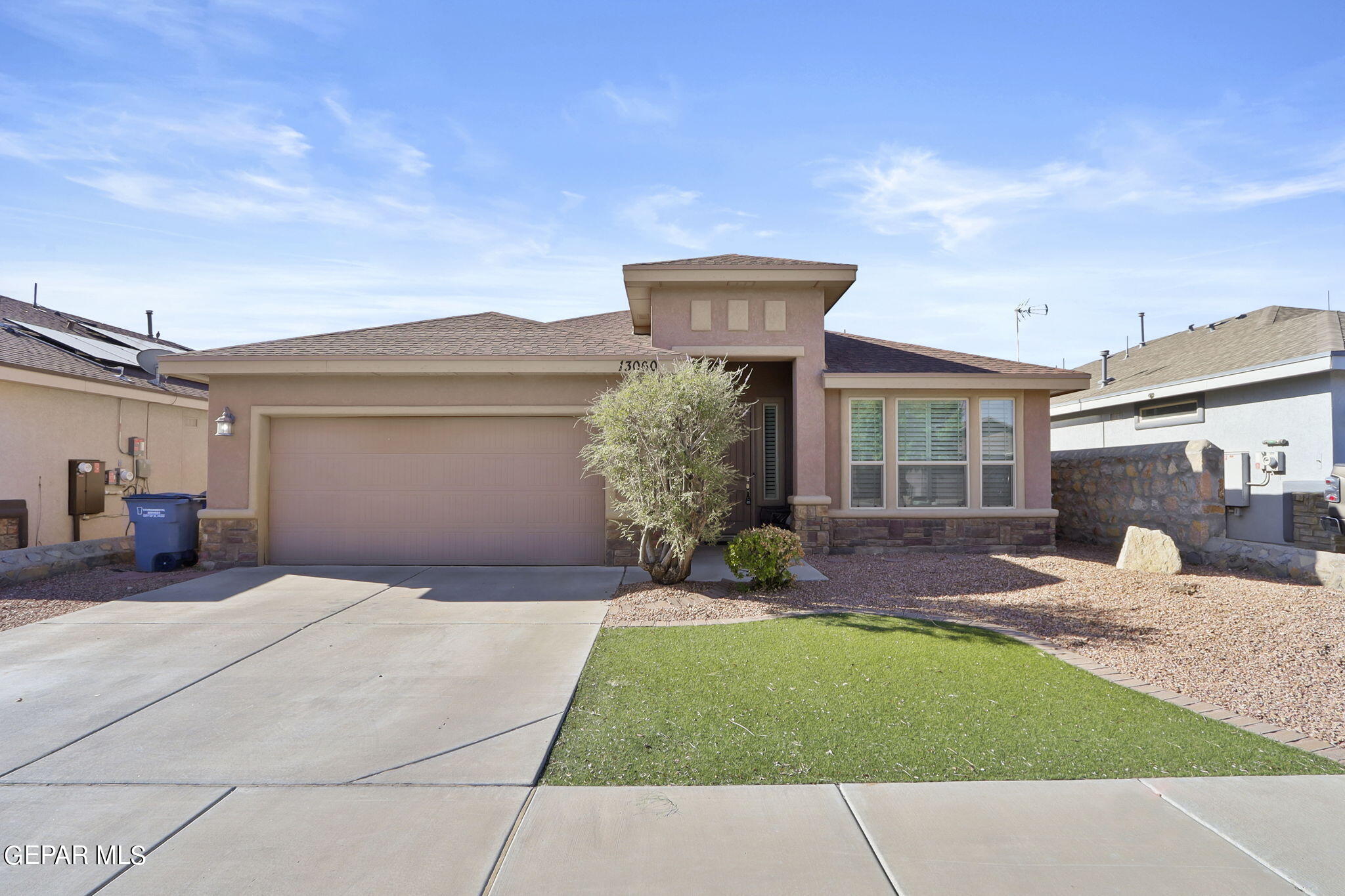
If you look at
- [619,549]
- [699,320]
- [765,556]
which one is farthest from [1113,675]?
[699,320]

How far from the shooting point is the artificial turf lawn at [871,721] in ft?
11.6

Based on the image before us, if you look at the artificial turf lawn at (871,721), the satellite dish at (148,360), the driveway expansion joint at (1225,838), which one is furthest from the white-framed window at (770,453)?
the satellite dish at (148,360)

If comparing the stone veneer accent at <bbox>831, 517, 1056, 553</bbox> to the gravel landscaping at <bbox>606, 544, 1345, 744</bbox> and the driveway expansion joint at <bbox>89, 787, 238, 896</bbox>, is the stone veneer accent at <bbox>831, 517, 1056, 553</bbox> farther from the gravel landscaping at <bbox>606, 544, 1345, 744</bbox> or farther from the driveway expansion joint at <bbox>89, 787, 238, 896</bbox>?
the driveway expansion joint at <bbox>89, 787, 238, 896</bbox>

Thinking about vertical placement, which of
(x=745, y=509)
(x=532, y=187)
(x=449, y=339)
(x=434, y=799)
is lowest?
(x=434, y=799)

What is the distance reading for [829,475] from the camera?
35.0ft

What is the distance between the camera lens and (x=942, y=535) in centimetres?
1064

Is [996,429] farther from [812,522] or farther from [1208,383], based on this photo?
[1208,383]

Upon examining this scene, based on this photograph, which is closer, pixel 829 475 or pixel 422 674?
pixel 422 674

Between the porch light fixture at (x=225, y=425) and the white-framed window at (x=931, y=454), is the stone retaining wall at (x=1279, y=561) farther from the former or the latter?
the porch light fixture at (x=225, y=425)

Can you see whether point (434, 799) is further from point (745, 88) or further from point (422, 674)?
point (745, 88)

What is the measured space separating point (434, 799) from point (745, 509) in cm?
920

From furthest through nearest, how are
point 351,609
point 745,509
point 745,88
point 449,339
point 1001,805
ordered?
point 745,509 → point 449,339 → point 745,88 → point 351,609 → point 1001,805

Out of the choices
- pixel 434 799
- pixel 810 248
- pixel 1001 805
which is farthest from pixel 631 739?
pixel 810 248

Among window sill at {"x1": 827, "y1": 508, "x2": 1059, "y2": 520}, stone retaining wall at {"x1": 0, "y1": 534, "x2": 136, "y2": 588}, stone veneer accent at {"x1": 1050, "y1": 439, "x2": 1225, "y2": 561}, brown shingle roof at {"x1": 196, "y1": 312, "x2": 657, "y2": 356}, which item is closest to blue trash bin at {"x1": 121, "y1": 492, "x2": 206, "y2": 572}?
stone retaining wall at {"x1": 0, "y1": 534, "x2": 136, "y2": 588}
